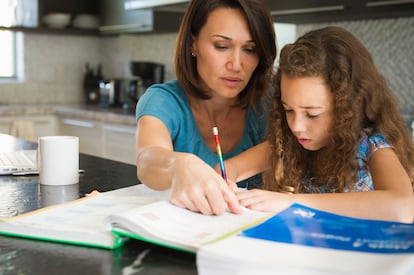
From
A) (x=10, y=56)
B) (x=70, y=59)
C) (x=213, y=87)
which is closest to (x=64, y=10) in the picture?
(x=70, y=59)

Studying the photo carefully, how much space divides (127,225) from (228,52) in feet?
2.72

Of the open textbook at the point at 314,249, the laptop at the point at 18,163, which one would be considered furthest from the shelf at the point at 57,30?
the open textbook at the point at 314,249

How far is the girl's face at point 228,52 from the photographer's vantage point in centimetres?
148

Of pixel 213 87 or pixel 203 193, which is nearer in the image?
pixel 203 193

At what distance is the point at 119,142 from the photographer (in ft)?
11.7

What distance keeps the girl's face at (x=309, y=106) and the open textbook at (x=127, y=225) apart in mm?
454

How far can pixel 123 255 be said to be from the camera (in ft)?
2.50

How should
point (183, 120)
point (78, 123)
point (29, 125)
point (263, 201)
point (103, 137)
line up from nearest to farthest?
point (263, 201), point (183, 120), point (103, 137), point (29, 125), point (78, 123)

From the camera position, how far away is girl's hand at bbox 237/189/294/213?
35.6 inches

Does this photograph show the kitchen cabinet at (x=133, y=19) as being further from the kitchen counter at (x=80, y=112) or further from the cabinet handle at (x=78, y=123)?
the cabinet handle at (x=78, y=123)

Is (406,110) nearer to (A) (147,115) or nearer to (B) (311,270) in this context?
(A) (147,115)

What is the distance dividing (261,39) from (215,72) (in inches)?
6.2

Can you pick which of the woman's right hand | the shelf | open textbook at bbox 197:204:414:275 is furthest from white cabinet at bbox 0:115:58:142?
open textbook at bbox 197:204:414:275

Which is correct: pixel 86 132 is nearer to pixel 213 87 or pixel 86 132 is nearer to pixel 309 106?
pixel 213 87
